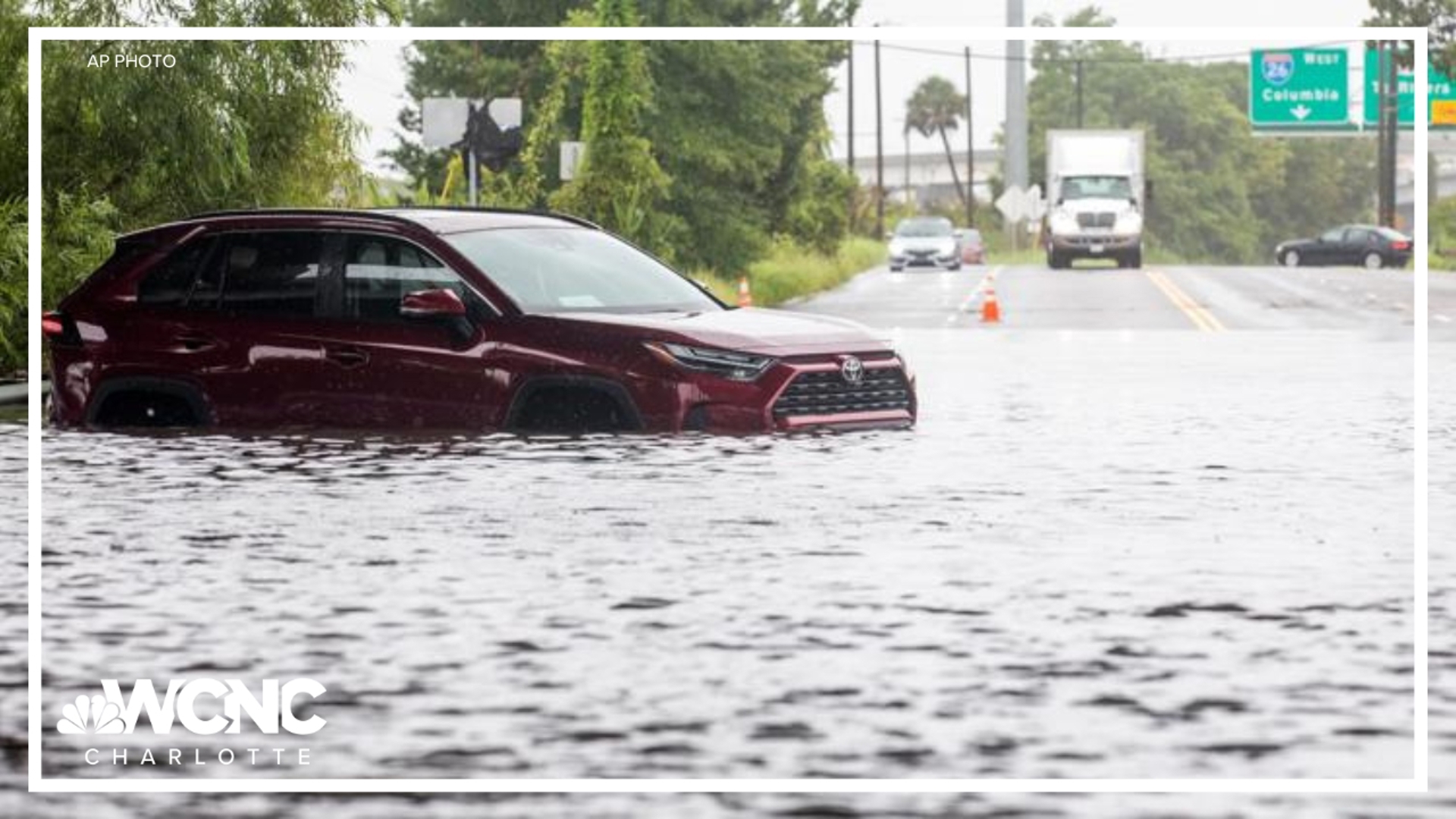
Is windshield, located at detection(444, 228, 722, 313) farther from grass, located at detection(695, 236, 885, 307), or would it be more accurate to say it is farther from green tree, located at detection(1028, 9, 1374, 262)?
green tree, located at detection(1028, 9, 1374, 262)

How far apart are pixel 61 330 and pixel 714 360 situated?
3602 millimetres

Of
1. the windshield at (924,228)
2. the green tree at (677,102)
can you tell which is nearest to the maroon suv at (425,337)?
the green tree at (677,102)

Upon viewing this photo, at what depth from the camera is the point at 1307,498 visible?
55.7 ft

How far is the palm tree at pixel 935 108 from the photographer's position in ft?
566

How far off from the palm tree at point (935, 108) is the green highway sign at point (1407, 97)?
72.3 meters

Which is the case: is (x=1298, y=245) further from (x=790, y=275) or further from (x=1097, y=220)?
(x=790, y=275)

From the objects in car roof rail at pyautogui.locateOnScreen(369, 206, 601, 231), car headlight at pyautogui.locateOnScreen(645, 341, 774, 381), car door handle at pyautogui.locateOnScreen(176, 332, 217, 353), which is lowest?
car headlight at pyautogui.locateOnScreen(645, 341, 774, 381)

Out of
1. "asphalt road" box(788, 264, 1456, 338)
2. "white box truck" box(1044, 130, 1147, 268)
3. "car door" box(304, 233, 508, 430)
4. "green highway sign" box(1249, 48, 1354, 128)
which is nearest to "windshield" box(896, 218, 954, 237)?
"white box truck" box(1044, 130, 1147, 268)

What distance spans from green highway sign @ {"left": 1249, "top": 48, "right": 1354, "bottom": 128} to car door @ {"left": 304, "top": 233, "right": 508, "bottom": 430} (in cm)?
5948

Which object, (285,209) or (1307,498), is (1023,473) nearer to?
(1307,498)

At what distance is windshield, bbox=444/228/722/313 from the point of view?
703 inches

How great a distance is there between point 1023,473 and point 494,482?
10.4 feet

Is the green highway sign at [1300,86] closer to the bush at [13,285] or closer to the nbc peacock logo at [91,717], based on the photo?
the bush at [13,285]

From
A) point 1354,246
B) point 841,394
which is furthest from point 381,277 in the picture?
point 1354,246
